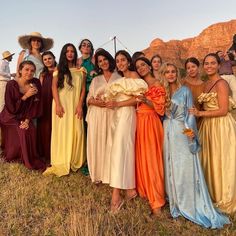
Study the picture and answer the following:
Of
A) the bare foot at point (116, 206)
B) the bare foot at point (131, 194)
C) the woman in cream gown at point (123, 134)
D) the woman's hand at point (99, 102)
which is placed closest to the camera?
the bare foot at point (116, 206)

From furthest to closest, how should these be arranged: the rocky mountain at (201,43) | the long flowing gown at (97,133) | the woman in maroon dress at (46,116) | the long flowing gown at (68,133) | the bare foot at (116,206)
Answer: the rocky mountain at (201,43) → the woman in maroon dress at (46,116) → the long flowing gown at (68,133) → the long flowing gown at (97,133) → the bare foot at (116,206)

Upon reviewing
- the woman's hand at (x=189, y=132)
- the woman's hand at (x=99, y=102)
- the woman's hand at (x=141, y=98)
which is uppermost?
the woman's hand at (x=141, y=98)

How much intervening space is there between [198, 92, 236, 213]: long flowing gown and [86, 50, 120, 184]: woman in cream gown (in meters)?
1.65

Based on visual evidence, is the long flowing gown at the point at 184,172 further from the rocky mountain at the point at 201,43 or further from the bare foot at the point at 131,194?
the rocky mountain at the point at 201,43

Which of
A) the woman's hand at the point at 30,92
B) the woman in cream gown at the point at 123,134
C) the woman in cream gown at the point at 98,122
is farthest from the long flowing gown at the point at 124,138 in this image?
the woman's hand at the point at 30,92

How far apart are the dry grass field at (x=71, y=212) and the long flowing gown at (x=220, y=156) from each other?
0.40m

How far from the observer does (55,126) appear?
6496 mm

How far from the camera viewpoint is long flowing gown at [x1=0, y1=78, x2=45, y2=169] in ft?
21.9

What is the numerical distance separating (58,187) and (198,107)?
102 inches

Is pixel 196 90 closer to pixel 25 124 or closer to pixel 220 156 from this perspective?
pixel 220 156

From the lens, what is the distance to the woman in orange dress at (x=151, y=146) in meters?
4.99

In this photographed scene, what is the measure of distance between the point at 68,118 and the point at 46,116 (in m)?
0.87

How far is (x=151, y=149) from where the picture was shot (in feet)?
16.7

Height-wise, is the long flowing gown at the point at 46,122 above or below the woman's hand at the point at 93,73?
below
